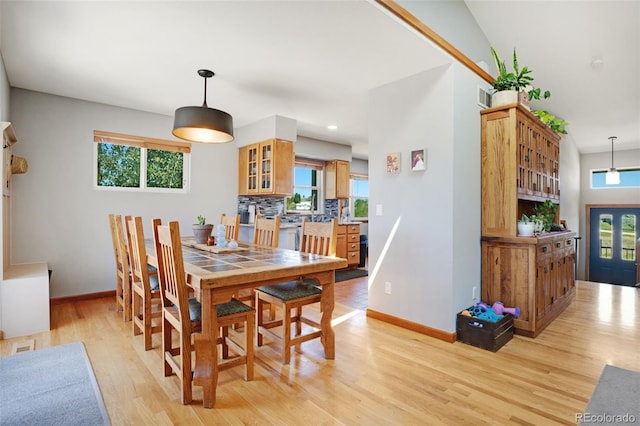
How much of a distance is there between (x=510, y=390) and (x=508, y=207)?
1606 millimetres

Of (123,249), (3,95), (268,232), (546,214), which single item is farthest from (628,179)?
(3,95)

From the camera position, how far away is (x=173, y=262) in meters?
1.86

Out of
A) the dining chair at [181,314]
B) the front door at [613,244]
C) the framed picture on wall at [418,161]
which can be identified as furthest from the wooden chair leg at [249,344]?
the front door at [613,244]

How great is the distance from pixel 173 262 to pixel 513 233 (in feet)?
9.13

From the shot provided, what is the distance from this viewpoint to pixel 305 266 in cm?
223

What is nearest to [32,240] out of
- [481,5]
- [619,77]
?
[481,5]

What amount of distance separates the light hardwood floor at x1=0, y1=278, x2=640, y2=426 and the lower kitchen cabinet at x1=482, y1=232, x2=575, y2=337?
0.18m

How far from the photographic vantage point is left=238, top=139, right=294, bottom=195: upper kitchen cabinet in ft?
15.7

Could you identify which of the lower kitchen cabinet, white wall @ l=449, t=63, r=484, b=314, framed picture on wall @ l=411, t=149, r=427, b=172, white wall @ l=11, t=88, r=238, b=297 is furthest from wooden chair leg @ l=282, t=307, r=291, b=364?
white wall @ l=11, t=88, r=238, b=297

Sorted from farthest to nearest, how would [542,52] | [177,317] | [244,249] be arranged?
[542,52] < [244,249] < [177,317]

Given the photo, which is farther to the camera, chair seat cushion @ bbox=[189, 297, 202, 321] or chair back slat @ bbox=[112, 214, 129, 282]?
chair back slat @ bbox=[112, 214, 129, 282]

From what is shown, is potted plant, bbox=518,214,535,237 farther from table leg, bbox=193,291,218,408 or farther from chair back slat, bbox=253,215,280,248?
table leg, bbox=193,291,218,408

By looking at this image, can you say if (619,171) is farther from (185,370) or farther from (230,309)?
(185,370)

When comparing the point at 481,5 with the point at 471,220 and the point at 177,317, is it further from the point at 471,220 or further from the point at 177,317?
the point at 177,317
